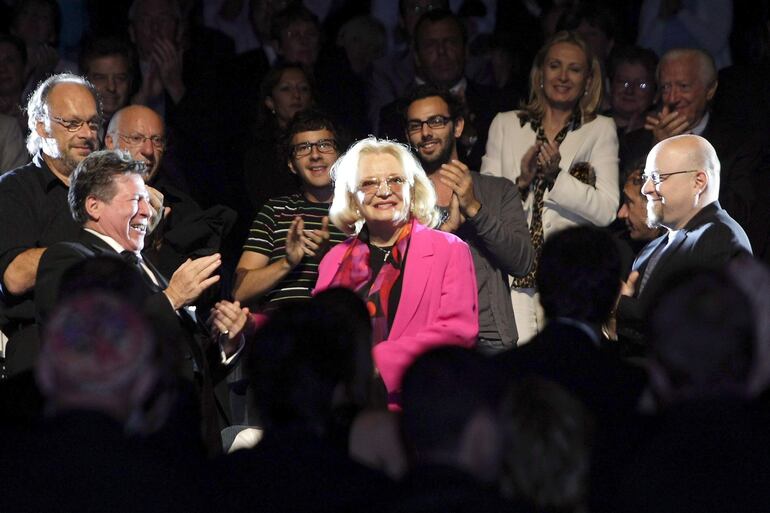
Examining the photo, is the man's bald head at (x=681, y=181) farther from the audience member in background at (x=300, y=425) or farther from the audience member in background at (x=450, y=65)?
the audience member in background at (x=300, y=425)

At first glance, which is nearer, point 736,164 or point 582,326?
point 582,326

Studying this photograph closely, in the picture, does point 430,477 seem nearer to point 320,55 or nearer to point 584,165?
point 584,165

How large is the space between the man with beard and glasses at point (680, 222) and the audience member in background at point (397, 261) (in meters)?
0.61

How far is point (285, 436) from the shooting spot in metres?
2.90

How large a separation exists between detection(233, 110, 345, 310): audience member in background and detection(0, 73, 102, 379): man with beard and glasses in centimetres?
78

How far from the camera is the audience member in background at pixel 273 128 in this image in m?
6.27

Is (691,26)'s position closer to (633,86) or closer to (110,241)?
(633,86)

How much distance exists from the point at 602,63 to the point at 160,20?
231 centimetres

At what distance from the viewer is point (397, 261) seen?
496 centimetres

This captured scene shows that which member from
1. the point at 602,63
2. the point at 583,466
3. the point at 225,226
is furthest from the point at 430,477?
the point at 602,63

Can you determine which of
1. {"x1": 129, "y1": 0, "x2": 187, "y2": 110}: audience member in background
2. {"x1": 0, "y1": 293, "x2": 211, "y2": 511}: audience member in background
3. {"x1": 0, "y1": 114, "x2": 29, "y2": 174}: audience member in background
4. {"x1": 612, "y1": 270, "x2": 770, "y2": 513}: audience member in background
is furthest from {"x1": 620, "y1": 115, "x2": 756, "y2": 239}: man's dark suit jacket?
{"x1": 0, "y1": 293, "x2": 211, "y2": 511}: audience member in background

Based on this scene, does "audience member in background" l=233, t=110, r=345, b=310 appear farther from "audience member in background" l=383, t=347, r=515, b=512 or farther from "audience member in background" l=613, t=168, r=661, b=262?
"audience member in background" l=383, t=347, r=515, b=512

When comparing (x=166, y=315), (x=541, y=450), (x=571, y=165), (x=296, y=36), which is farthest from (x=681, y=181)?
(x=296, y=36)

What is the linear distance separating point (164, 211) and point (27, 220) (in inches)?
26.8
